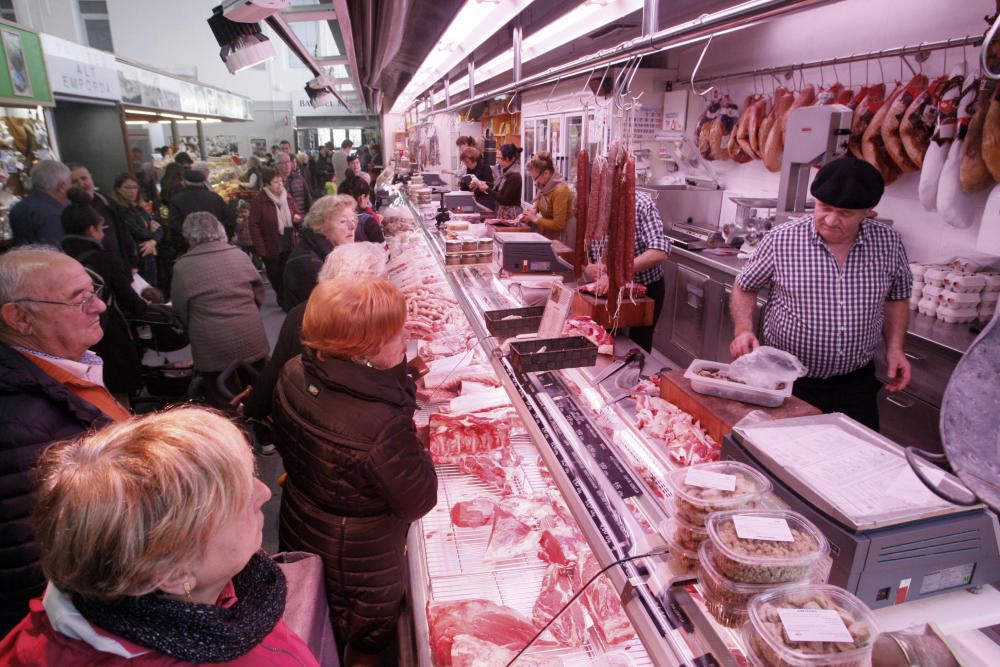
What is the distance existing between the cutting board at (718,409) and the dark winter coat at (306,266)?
3041mm

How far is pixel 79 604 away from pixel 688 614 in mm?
1190

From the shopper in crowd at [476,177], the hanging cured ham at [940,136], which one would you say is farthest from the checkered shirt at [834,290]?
the shopper in crowd at [476,177]

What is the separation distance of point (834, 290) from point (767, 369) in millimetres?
1034

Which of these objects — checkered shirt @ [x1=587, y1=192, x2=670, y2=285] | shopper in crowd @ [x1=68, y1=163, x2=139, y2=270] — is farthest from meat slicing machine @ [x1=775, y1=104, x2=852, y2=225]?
shopper in crowd @ [x1=68, y1=163, x2=139, y2=270]

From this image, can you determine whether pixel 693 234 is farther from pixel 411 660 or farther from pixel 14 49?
pixel 14 49

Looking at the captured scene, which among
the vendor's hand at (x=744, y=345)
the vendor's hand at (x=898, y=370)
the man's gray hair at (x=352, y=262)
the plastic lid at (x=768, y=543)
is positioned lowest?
A: the vendor's hand at (x=898, y=370)

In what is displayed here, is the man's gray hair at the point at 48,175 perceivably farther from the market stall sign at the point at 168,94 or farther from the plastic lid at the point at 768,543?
the plastic lid at the point at 768,543

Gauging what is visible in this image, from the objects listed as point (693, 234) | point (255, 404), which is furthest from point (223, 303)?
point (693, 234)

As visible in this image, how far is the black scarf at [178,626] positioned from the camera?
3.51ft

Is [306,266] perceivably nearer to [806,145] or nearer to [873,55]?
[806,145]

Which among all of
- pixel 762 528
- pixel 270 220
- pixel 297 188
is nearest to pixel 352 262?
pixel 762 528

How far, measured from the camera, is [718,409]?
218 centimetres

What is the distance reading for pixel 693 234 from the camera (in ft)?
24.4

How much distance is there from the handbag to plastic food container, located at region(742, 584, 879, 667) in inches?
53.3
